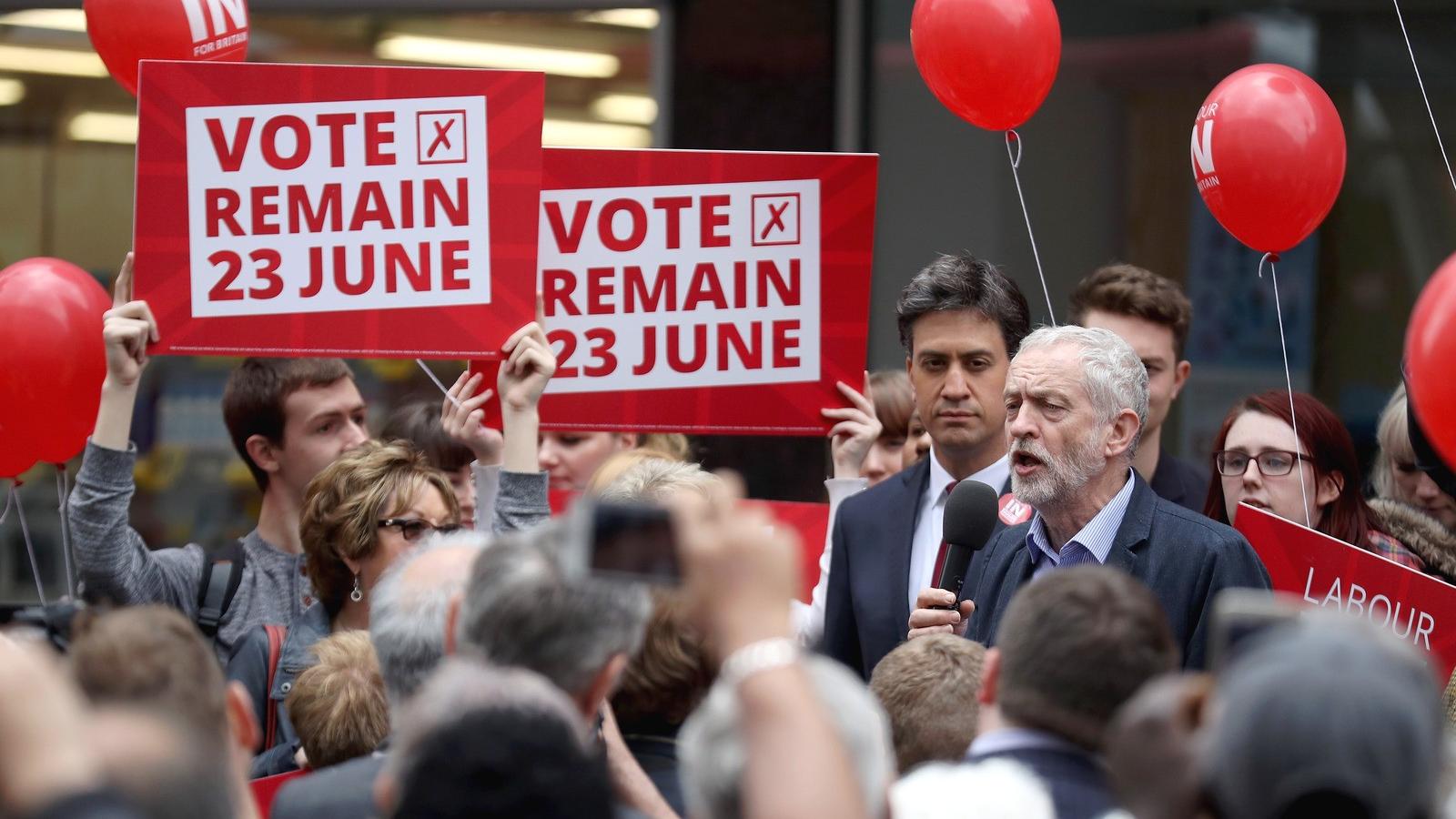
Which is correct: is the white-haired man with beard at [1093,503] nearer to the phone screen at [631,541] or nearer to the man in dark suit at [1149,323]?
the man in dark suit at [1149,323]

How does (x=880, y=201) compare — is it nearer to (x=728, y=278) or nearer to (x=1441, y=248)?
(x=1441, y=248)

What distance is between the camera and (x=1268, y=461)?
507 centimetres

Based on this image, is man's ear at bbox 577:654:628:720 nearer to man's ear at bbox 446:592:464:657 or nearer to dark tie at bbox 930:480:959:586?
man's ear at bbox 446:592:464:657

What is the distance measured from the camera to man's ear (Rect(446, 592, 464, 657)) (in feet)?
8.95

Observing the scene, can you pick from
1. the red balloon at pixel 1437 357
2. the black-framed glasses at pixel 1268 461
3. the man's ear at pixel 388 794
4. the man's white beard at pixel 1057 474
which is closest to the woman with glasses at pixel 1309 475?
the black-framed glasses at pixel 1268 461

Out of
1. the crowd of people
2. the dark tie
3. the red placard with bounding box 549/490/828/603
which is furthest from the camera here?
the red placard with bounding box 549/490/828/603

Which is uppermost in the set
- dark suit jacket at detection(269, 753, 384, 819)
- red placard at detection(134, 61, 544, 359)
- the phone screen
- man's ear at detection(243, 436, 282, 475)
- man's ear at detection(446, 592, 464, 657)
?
red placard at detection(134, 61, 544, 359)

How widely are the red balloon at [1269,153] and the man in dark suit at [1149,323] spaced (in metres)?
0.64

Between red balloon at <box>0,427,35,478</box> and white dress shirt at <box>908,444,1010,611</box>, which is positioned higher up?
red balloon at <box>0,427,35,478</box>

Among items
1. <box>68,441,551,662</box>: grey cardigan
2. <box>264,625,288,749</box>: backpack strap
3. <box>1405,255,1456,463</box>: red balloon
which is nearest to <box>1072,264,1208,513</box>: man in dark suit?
<box>1405,255,1456,463</box>: red balloon

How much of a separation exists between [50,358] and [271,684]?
3.52ft

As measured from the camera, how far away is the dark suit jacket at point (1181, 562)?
4.09 meters

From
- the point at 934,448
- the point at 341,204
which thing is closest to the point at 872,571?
the point at 934,448

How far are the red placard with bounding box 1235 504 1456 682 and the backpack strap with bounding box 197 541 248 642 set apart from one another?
2650 mm
